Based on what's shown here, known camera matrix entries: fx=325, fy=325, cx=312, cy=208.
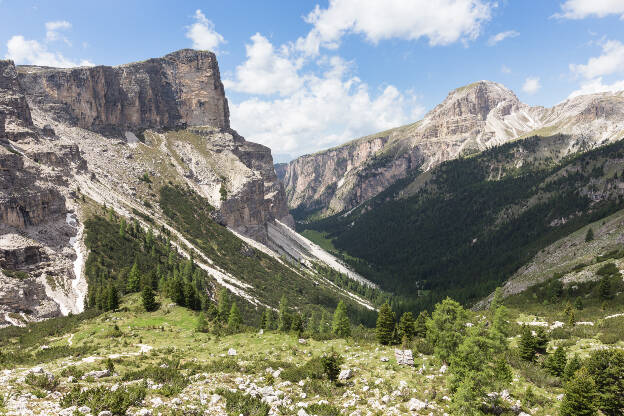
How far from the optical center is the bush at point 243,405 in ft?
69.1

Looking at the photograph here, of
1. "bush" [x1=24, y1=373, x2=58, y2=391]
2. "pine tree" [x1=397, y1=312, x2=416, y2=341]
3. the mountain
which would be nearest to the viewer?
"bush" [x1=24, y1=373, x2=58, y2=391]

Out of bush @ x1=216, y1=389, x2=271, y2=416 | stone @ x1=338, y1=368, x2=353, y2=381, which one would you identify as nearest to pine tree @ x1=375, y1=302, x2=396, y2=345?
stone @ x1=338, y1=368, x2=353, y2=381

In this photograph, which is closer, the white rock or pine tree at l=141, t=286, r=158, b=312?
the white rock

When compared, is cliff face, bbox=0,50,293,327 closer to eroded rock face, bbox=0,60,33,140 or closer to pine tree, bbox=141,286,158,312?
eroded rock face, bbox=0,60,33,140

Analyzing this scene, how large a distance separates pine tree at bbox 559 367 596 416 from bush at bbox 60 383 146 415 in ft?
89.6

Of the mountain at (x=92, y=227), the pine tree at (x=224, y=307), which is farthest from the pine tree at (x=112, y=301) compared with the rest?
the pine tree at (x=224, y=307)

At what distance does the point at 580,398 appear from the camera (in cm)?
2041

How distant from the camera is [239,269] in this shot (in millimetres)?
157000

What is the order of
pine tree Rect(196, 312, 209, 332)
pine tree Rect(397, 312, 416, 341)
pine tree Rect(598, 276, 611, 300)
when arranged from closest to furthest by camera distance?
pine tree Rect(397, 312, 416, 341)
pine tree Rect(196, 312, 209, 332)
pine tree Rect(598, 276, 611, 300)

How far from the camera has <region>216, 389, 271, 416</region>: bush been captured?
21047 mm

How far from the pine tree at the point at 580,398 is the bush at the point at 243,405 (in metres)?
19.5

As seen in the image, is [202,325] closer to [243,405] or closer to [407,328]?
[243,405]

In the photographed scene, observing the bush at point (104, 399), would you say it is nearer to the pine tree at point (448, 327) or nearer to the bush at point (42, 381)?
the bush at point (42, 381)

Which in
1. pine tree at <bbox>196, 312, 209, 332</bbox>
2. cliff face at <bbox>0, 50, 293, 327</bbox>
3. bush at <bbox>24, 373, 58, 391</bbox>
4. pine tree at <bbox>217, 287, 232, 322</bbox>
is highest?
cliff face at <bbox>0, 50, 293, 327</bbox>
